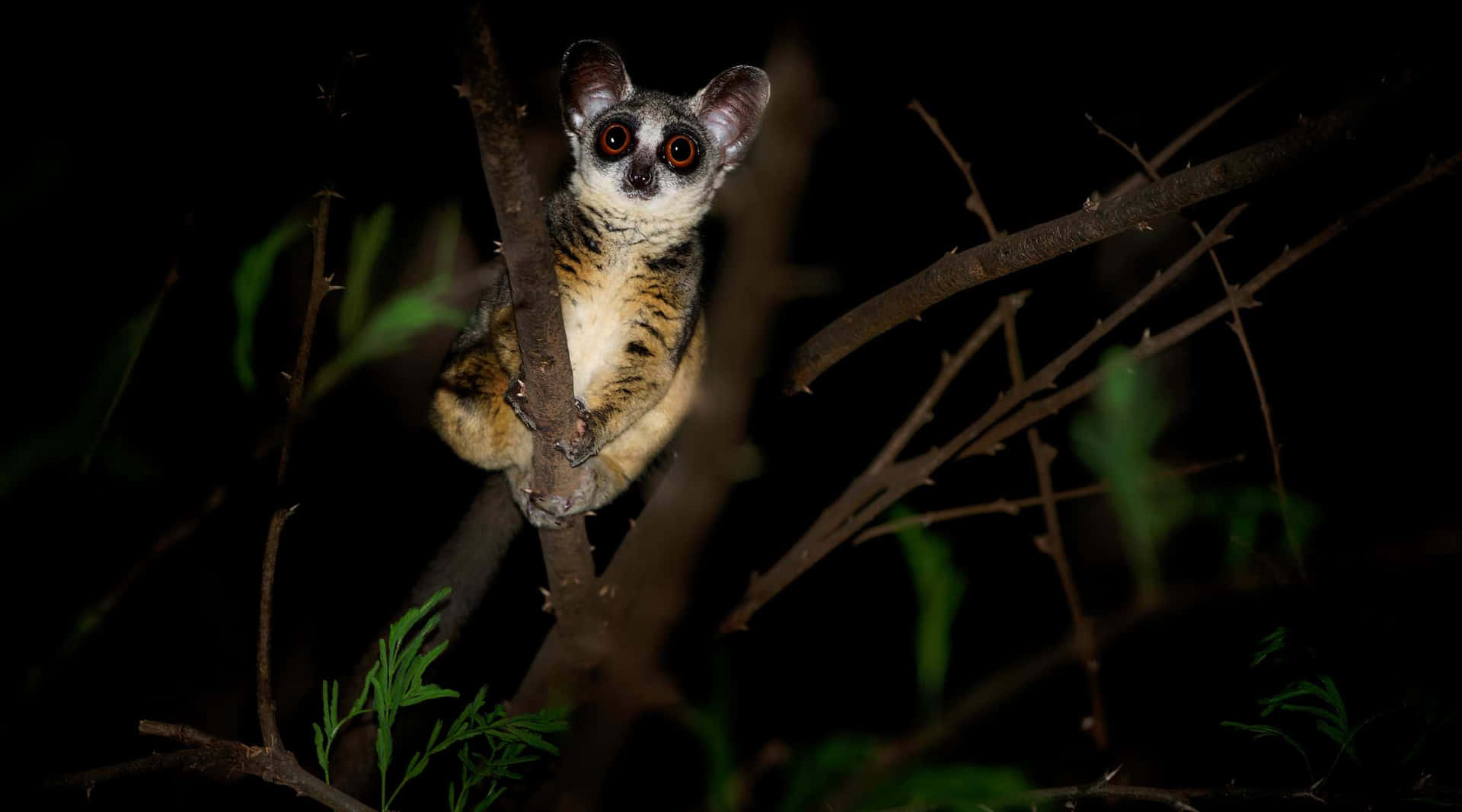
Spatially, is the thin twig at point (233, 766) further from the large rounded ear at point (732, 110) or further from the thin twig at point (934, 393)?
the large rounded ear at point (732, 110)

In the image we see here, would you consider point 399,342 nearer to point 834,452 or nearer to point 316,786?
point 316,786

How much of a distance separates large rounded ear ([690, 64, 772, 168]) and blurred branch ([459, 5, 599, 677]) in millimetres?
1253

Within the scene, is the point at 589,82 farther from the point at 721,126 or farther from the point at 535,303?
the point at 535,303

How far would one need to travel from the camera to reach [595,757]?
2225 millimetres

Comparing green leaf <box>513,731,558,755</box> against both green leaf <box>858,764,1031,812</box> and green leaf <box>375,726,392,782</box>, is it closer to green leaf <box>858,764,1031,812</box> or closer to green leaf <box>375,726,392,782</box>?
green leaf <box>375,726,392,782</box>

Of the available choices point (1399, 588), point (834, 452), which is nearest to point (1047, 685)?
point (834, 452)

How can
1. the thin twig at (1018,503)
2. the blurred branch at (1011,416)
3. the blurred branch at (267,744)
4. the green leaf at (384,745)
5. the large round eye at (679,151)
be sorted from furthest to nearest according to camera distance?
the large round eye at (679,151) < the thin twig at (1018,503) < the blurred branch at (1011,416) < the green leaf at (384,745) < the blurred branch at (267,744)

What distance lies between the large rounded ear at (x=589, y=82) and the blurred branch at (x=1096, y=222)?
3.61 feet

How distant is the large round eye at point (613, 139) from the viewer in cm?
243

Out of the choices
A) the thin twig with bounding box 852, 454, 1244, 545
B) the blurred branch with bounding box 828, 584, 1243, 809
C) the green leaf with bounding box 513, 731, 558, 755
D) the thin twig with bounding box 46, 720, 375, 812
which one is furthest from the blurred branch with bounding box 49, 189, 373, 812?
the thin twig with bounding box 852, 454, 1244, 545

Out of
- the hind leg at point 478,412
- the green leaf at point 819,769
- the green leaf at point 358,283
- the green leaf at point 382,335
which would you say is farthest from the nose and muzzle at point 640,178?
the green leaf at point 819,769

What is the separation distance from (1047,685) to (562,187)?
2.59 metres

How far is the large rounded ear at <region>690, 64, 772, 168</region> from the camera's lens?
2672 mm

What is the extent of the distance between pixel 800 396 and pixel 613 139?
1.54 metres
